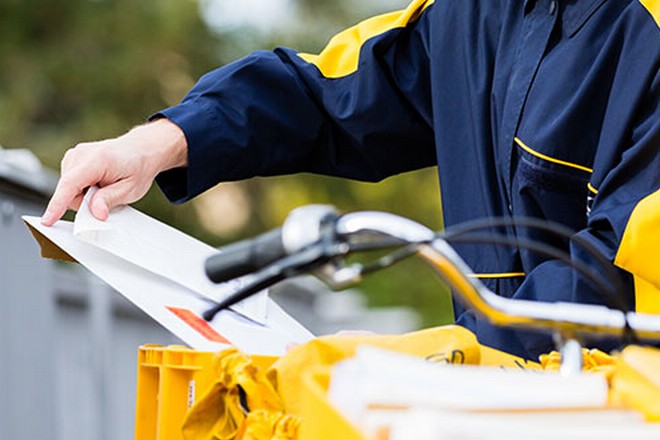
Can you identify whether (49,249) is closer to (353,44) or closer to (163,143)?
(163,143)

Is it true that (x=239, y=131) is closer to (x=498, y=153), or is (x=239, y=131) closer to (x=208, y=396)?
(x=498, y=153)

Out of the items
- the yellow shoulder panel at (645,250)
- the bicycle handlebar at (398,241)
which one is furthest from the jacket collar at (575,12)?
the bicycle handlebar at (398,241)

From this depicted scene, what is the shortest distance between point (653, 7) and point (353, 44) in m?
0.76

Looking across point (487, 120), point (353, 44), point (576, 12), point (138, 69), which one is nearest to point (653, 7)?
point (576, 12)

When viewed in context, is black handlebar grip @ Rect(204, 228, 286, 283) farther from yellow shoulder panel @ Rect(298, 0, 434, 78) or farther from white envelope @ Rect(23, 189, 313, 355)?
yellow shoulder panel @ Rect(298, 0, 434, 78)

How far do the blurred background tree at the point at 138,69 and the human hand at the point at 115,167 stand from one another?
30.2 ft

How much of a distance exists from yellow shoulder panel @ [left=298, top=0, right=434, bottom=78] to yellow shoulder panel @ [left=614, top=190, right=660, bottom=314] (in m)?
0.87

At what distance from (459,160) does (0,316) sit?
4.31 ft

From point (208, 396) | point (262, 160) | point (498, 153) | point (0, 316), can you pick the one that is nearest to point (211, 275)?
point (208, 396)

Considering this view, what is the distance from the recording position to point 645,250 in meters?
1.79

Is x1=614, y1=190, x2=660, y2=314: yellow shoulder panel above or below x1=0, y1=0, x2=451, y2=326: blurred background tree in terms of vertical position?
below

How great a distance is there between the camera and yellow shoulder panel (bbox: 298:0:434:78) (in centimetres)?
256

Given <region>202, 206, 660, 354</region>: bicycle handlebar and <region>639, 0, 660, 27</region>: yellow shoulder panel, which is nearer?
<region>202, 206, 660, 354</region>: bicycle handlebar

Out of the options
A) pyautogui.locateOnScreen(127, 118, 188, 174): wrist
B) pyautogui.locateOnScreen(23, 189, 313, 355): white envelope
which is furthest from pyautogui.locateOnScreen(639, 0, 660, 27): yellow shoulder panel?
pyautogui.locateOnScreen(127, 118, 188, 174): wrist
